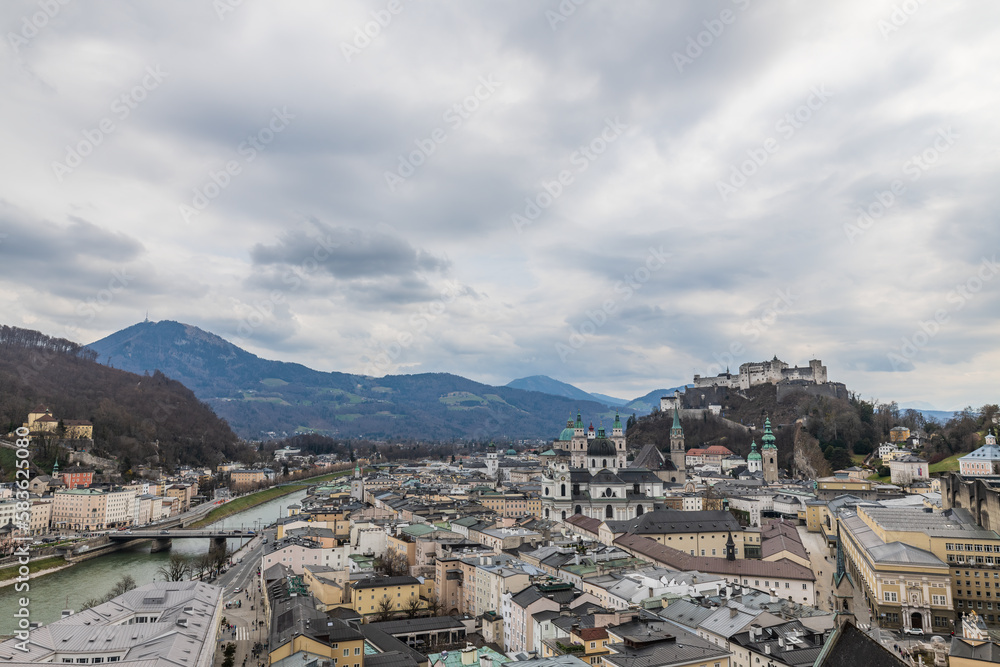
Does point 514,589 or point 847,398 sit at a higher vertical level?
point 847,398

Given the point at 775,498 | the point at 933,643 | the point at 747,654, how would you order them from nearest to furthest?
the point at 747,654 < the point at 933,643 < the point at 775,498

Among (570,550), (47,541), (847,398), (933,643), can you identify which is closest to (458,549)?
(570,550)

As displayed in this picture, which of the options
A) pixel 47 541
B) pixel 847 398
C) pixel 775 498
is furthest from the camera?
pixel 847 398

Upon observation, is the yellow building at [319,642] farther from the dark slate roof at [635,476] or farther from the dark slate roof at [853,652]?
the dark slate roof at [635,476]

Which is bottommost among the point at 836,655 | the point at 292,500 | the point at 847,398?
the point at 292,500

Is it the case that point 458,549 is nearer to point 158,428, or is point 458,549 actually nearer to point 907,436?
point 907,436

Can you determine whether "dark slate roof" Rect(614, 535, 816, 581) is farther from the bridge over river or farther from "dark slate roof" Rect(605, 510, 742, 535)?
the bridge over river

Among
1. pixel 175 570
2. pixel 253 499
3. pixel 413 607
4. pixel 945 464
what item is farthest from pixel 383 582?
pixel 253 499
